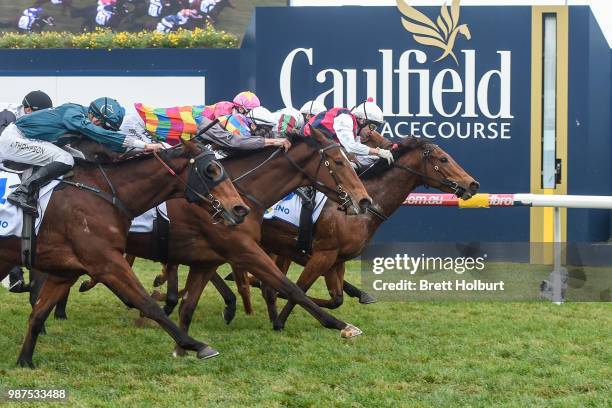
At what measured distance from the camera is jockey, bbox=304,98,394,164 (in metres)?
8.62

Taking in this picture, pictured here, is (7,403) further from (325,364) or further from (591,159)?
(591,159)

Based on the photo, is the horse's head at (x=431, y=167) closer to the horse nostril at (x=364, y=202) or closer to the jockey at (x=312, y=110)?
the jockey at (x=312, y=110)

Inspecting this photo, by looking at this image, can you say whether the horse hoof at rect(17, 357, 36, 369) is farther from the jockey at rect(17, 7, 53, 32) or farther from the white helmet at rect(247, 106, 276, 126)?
the jockey at rect(17, 7, 53, 32)

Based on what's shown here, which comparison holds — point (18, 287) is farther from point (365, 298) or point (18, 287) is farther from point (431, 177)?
point (431, 177)

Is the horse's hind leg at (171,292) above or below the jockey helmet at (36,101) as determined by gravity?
below

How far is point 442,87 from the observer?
13086 mm

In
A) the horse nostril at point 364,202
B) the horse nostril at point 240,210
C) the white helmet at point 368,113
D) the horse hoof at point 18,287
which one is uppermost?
the white helmet at point 368,113

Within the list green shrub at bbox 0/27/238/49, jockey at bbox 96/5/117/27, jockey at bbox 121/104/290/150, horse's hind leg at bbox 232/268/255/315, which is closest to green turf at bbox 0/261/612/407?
horse's hind leg at bbox 232/268/255/315

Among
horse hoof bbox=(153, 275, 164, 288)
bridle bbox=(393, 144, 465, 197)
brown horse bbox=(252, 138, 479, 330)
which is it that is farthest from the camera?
horse hoof bbox=(153, 275, 164, 288)

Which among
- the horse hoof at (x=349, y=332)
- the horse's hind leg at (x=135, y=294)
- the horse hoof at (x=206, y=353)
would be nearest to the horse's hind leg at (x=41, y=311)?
the horse's hind leg at (x=135, y=294)

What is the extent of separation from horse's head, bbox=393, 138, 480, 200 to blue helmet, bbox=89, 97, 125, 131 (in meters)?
2.45

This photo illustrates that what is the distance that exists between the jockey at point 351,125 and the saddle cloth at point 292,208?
21.2 inches

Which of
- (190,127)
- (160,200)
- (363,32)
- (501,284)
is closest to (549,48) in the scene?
(363,32)

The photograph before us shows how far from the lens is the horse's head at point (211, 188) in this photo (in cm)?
645
